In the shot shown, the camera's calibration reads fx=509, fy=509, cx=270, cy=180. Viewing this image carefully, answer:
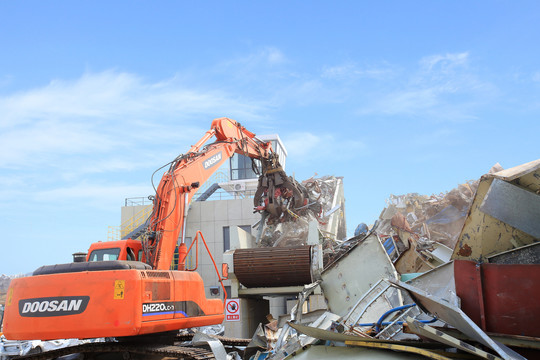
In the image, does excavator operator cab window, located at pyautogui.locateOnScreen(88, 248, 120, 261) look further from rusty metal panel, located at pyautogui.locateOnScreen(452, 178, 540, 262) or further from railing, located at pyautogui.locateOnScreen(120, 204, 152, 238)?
railing, located at pyautogui.locateOnScreen(120, 204, 152, 238)

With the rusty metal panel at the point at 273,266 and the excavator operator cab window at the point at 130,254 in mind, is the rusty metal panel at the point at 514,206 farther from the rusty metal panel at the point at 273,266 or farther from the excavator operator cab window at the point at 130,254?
the rusty metal panel at the point at 273,266

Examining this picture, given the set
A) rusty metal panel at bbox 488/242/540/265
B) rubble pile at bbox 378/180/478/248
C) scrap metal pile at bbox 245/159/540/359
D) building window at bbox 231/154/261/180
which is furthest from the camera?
building window at bbox 231/154/261/180

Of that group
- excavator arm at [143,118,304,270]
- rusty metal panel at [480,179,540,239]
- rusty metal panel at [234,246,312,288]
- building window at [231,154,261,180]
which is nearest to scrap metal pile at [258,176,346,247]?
excavator arm at [143,118,304,270]

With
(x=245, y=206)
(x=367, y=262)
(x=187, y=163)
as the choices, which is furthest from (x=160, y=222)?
(x=245, y=206)

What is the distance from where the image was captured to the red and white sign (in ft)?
39.7

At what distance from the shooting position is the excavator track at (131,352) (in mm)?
7296

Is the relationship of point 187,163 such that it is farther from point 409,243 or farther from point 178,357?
point 409,243

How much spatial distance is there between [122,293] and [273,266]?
207 inches

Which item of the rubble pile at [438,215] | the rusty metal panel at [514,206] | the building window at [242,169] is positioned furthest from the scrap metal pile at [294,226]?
the building window at [242,169]

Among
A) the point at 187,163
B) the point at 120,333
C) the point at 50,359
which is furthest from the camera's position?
the point at 187,163

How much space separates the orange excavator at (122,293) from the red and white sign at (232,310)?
3.29 metres

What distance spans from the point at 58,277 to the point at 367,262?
246 inches

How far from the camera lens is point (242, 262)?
1178 centimetres

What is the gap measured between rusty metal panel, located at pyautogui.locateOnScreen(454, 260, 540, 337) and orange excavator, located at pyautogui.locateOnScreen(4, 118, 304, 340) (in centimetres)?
406
